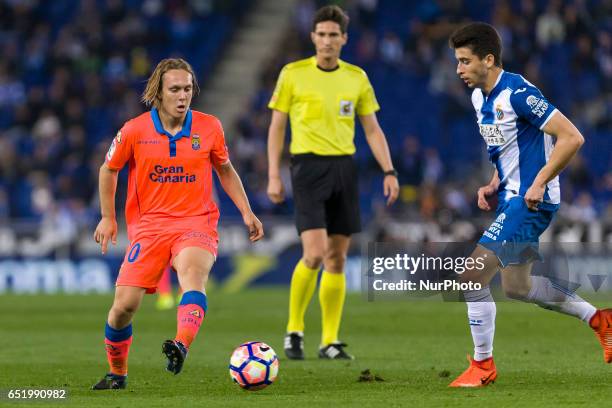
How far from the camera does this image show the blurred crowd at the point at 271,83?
74.1 feet

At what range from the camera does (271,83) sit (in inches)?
997

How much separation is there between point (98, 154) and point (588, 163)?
905cm

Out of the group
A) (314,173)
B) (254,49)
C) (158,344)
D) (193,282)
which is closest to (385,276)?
(314,173)

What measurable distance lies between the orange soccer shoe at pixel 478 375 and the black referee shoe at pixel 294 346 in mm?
2326

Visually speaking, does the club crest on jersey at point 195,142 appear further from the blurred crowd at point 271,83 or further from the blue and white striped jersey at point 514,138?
the blurred crowd at point 271,83

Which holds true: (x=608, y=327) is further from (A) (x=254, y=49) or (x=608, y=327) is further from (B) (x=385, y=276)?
(A) (x=254, y=49)

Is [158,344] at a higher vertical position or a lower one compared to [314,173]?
lower

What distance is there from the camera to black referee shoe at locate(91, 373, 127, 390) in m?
7.68

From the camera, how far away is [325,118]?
10.0 meters

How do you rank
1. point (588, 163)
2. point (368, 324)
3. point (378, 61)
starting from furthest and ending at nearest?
point (378, 61) → point (588, 163) → point (368, 324)

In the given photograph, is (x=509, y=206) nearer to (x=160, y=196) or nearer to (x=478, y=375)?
(x=478, y=375)

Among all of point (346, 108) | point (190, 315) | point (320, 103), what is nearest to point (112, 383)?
point (190, 315)

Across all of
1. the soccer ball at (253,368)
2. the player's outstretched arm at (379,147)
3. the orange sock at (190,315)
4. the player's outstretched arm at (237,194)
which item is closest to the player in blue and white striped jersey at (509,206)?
the soccer ball at (253,368)

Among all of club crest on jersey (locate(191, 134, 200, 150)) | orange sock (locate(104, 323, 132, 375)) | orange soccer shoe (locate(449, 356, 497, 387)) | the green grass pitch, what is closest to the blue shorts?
orange soccer shoe (locate(449, 356, 497, 387))
